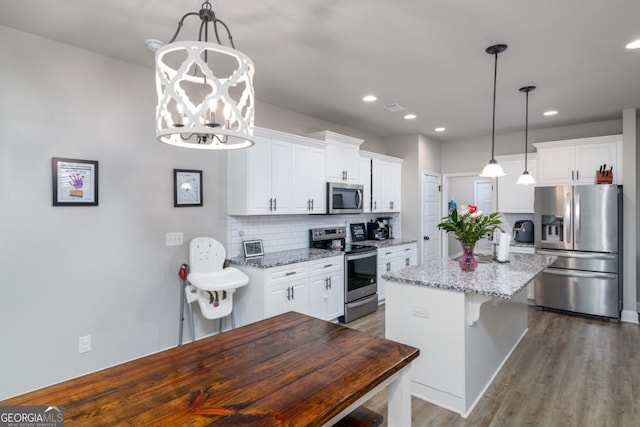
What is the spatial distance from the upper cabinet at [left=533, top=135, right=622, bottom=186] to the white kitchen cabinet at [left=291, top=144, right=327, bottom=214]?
3.25 meters

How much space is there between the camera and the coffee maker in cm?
552

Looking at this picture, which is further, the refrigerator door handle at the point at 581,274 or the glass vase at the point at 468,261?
the refrigerator door handle at the point at 581,274

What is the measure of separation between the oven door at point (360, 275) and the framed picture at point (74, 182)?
2.71m

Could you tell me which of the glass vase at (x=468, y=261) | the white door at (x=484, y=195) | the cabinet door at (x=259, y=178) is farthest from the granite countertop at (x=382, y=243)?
the white door at (x=484, y=195)

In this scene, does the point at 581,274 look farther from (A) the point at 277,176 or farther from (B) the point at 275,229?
(A) the point at 277,176

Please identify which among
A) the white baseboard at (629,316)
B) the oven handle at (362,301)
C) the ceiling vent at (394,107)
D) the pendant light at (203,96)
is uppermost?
the ceiling vent at (394,107)

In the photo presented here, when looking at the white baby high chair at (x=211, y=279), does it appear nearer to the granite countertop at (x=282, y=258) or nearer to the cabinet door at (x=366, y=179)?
the granite countertop at (x=282, y=258)

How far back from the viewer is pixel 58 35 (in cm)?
250

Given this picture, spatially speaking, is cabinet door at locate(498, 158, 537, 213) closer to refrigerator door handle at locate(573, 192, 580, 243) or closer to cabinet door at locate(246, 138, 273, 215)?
refrigerator door handle at locate(573, 192, 580, 243)

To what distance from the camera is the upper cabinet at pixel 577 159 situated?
445 centimetres

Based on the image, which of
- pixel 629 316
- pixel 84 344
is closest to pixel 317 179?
pixel 84 344

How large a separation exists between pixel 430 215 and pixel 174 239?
442 cm

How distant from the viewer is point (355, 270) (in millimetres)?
4348

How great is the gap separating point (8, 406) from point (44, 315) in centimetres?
184
